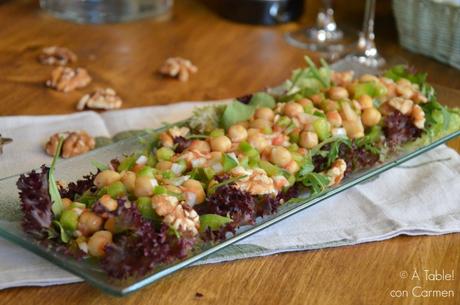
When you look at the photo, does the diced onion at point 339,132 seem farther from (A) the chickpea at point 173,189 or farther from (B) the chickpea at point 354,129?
(A) the chickpea at point 173,189

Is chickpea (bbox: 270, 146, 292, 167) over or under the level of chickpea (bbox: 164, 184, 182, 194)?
under

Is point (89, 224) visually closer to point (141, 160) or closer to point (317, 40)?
point (141, 160)

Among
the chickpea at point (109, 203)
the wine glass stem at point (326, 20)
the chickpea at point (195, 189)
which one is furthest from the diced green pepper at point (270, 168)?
the wine glass stem at point (326, 20)

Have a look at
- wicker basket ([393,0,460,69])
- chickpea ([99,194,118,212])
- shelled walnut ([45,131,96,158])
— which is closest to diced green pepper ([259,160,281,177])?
chickpea ([99,194,118,212])

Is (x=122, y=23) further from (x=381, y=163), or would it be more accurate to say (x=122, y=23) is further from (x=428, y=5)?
(x=381, y=163)

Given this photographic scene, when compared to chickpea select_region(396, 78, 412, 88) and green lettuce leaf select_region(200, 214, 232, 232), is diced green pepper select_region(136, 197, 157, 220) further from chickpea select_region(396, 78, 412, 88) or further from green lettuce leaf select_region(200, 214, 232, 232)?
chickpea select_region(396, 78, 412, 88)

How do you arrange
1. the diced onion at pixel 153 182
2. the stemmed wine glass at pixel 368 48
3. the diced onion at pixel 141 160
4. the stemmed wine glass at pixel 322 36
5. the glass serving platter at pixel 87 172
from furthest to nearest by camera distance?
the stemmed wine glass at pixel 322 36, the stemmed wine glass at pixel 368 48, the diced onion at pixel 141 160, the diced onion at pixel 153 182, the glass serving platter at pixel 87 172
